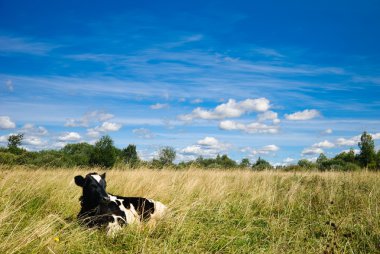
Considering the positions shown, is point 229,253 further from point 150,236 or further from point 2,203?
point 2,203

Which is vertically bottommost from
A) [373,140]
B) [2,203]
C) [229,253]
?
[229,253]

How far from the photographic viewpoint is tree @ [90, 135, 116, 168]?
127 feet

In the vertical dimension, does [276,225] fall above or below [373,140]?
below

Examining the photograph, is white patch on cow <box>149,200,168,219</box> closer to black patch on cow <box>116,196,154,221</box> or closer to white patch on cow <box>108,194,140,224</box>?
black patch on cow <box>116,196,154,221</box>

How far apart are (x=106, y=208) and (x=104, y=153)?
35262 millimetres

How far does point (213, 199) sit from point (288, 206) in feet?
5.39

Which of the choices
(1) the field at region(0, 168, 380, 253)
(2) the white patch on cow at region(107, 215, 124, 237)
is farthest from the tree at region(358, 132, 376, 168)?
(2) the white patch on cow at region(107, 215, 124, 237)

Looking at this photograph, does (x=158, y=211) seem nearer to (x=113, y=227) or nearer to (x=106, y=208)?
(x=106, y=208)

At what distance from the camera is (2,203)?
5703 mm

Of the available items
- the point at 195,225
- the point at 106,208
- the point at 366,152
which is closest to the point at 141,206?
the point at 106,208

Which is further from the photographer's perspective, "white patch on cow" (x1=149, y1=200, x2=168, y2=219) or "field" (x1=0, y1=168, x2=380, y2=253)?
"white patch on cow" (x1=149, y1=200, x2=168, y2=219)

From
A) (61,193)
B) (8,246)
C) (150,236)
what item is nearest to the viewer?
(8,246)

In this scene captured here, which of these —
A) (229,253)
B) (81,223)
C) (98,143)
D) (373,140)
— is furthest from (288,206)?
(373,140)

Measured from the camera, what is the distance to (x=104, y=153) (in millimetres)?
39750
